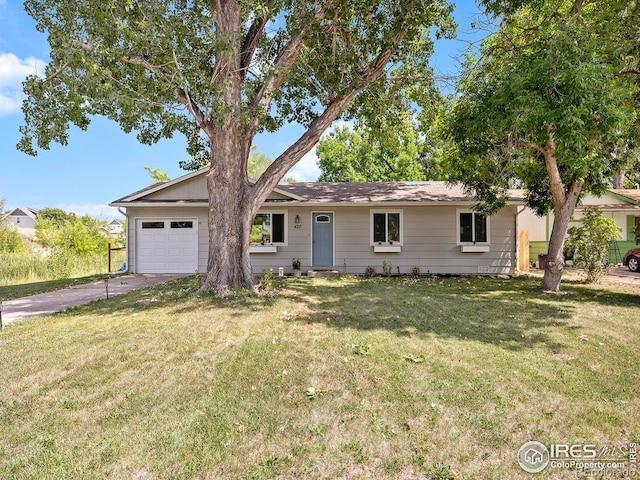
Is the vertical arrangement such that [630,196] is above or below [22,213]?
below

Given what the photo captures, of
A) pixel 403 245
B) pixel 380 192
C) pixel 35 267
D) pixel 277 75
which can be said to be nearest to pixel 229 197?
pixel 277 75

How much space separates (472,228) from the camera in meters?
12.2

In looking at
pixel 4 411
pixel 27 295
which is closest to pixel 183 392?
pixel 4 411

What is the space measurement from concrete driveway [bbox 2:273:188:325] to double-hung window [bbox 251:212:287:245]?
3.83 m

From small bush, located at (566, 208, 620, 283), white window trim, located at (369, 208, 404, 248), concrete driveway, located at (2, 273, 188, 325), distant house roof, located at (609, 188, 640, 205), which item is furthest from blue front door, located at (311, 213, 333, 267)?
distant house roof, located at (609, 188, 640, 205)

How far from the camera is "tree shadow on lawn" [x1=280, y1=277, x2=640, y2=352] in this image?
512cm

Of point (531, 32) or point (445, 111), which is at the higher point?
point (531, 32)

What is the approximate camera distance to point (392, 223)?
12258 millimetres

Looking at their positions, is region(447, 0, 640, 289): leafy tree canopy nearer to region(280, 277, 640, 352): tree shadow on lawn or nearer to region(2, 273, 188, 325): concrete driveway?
region(280, 277, 640, 352): tree shadow on lawn

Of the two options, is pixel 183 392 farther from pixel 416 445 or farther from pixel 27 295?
pixel 27 295

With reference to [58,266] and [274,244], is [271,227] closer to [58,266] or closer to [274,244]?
[274,244]

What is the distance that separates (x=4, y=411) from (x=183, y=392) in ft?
4.89

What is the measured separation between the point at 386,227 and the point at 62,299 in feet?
30.8

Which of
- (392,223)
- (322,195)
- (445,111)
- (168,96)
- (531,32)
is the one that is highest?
(531,32)
